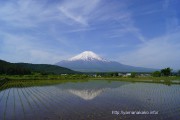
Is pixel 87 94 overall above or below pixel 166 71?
below

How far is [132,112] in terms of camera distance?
12766 mm

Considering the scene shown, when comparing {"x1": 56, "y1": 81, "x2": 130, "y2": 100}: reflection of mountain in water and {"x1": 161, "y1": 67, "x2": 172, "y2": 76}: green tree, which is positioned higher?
{"x1": 161, "y1": 67, "x2": 172, "y2": 76}: green tree

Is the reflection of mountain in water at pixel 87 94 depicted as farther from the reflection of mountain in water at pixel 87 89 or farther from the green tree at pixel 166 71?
the green tree at pixel 166 71

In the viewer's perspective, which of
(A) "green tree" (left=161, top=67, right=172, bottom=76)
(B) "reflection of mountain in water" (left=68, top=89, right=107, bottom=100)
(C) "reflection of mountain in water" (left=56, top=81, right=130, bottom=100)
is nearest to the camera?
(B) "reflection of mountain in water" (left=68, top=89, right=107, bottom=100)

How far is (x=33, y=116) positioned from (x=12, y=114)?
54.5 inches

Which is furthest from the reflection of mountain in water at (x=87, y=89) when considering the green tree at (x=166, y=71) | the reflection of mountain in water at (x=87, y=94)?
the green tree at (x=166, y=71)

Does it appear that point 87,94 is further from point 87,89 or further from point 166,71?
point 166,71

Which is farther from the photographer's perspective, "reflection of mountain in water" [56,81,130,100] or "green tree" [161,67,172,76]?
"green tree" [161,67,172,76]

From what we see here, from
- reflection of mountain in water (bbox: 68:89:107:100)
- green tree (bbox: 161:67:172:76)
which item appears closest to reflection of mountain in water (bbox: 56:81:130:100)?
reflection of mountain in water (bbox: 68:89:107:100)

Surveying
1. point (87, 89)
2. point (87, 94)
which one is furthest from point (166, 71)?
point (87, 94)

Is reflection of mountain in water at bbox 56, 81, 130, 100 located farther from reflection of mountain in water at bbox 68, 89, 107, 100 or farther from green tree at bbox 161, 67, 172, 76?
green tree at bbox 161, 67, 172, 76

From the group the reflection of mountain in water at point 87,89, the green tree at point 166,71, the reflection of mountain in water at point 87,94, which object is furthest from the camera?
the green tree at point 166,71

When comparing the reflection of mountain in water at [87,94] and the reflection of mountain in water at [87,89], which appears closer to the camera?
the reflection of mountain in water at [87,94]

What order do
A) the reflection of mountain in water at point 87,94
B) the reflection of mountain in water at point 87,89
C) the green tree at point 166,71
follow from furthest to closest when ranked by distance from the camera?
1. the green tree at point 166,71
2. the reflection of mountain in water at point 87,89
3. the reflection of mountain in water at point 87,94
